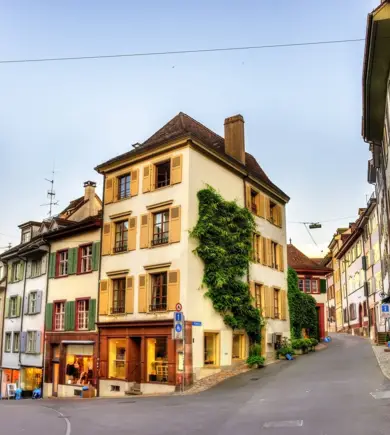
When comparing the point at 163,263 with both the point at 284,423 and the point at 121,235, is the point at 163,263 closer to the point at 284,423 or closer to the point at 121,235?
the point at 121,235

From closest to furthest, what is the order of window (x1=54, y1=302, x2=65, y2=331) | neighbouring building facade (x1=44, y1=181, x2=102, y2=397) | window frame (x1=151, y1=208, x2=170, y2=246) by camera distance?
window frame (x1=151, y1=208, x2=170, y2=246) → neighbouring building facade (x1=44, y1=181, x2=102, y2=397) → window (x1=54, y1=302, x2=65, y2=331)

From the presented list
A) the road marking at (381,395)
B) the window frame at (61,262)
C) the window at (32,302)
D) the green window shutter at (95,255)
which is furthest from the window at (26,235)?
the road marking at (381,395)

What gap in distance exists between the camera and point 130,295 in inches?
1105

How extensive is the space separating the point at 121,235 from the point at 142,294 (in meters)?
4.28

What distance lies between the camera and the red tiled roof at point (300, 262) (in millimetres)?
46938

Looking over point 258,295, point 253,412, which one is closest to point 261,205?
point 258,295

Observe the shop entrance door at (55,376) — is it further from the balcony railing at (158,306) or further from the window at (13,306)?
the balcony railing at (158,306)

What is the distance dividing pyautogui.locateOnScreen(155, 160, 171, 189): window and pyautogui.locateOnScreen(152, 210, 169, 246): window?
159cm

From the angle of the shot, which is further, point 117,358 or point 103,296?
point 103,296

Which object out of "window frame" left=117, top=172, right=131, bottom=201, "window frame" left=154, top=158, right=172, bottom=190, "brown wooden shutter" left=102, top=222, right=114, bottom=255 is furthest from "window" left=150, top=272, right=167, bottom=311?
"window frame" left=117, top=172, right=131, bottom=201

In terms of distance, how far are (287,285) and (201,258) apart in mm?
11471

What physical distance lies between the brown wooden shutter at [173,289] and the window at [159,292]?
682mm

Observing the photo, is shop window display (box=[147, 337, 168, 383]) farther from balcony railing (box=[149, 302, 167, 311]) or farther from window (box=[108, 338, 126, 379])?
window (box=[108, 338, 126, 379])

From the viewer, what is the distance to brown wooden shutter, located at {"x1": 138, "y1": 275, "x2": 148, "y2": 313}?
1066 inches
